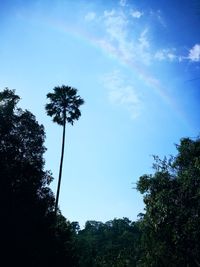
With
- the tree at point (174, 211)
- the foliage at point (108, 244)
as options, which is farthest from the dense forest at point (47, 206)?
the foliage at point (108, 244)

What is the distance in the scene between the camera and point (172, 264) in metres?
32.3

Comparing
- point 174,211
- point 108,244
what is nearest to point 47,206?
point 174,211

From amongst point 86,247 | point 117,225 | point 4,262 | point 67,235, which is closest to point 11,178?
point 4,262

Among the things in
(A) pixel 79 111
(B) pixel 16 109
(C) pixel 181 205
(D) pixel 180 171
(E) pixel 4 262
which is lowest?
(E) pixel 4 262

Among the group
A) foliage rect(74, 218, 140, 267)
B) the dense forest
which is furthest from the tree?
foliage rect(74, 218, 140, 267)

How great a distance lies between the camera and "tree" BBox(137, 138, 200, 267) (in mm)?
27984

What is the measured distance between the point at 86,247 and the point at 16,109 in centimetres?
5200

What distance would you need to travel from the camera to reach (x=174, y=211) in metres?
28.5

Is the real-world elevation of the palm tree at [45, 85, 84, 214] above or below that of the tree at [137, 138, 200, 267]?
above

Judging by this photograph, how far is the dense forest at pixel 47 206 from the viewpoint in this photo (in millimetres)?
24922

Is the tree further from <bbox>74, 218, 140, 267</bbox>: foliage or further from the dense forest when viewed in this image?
<bbox>74, 218, 140, 267</bbox>: foliage

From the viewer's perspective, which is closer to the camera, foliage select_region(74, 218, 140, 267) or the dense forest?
the dense forest

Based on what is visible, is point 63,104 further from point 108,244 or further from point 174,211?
point 108,244

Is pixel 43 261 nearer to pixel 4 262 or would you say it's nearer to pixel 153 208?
pixel 4 262
